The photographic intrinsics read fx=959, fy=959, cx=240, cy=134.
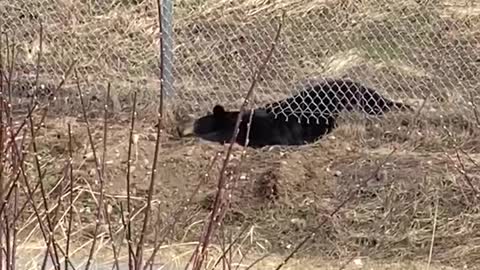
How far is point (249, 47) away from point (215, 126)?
161 cm

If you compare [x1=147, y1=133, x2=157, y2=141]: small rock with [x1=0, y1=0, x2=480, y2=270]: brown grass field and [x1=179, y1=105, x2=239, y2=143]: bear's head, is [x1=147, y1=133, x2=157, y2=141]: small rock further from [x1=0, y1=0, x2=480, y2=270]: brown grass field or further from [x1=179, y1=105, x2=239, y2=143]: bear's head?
[x1=179, y1=105, x2=239, y2=143]: bear's head

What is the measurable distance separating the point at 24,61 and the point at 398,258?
165 inches

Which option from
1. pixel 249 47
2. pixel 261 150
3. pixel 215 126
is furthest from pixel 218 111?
pixel 249 47

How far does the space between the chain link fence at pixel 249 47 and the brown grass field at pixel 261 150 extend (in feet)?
0.06

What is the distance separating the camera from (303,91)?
7.02m

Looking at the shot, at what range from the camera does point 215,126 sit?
262 inches

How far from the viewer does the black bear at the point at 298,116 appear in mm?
6652

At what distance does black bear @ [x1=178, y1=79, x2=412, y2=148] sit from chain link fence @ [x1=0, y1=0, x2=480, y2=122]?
11.3 inches

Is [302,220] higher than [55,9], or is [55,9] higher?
[55,9]

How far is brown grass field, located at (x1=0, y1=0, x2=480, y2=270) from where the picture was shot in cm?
488

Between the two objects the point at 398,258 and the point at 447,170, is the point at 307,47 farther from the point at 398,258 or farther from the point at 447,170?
the point at 398,258

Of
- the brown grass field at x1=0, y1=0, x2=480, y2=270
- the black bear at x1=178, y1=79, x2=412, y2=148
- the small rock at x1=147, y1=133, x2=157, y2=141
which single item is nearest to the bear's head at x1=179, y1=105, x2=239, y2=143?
the black bear at x1=178, y1=79, x2=412, y2=148

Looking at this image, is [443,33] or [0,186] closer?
[0,186]

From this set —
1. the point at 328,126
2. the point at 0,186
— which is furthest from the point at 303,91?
the point at 0,186
